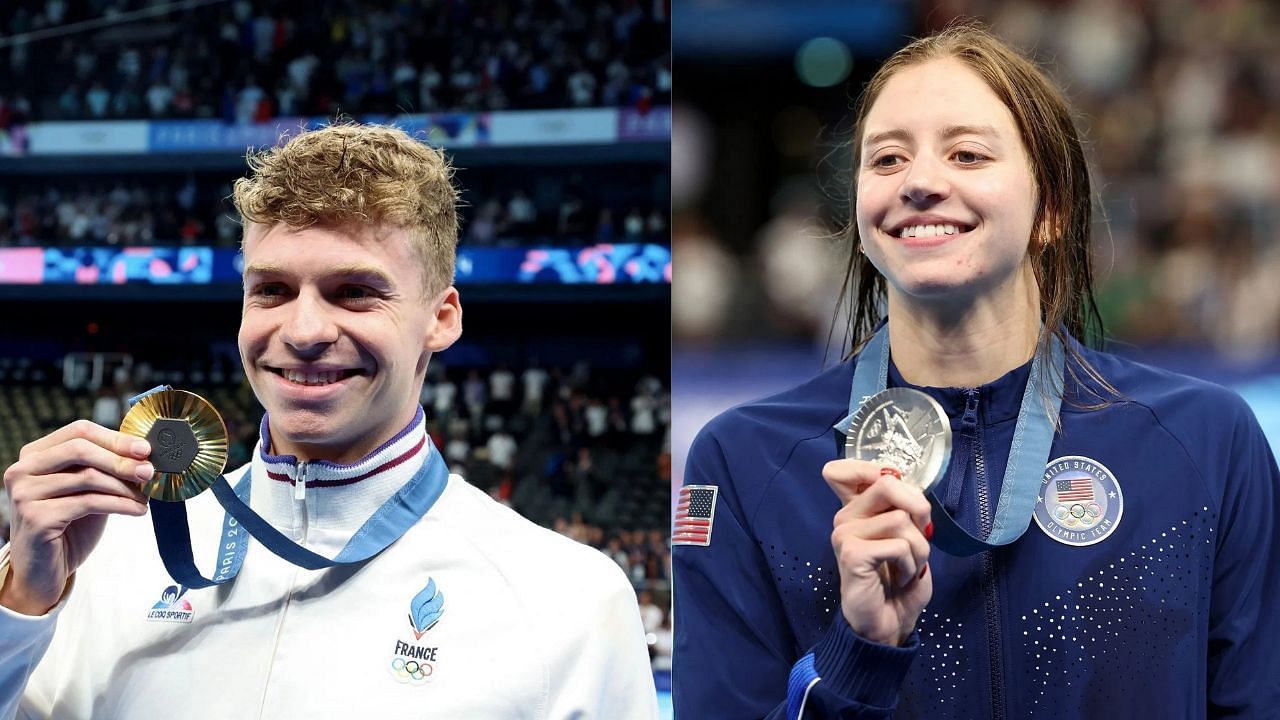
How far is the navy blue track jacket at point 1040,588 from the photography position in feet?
5.76

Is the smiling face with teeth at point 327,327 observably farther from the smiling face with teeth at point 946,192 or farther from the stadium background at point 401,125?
the stadium background at point 401,125

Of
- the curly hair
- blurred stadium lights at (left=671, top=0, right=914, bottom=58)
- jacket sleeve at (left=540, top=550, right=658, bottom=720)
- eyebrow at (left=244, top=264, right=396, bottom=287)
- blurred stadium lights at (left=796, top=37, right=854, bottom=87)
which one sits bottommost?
jacket sleeve at (left=540, top=550, right=658, bottom=720)

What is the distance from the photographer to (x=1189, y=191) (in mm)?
8367

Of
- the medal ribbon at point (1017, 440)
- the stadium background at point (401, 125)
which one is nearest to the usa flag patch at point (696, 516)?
the medal ribbon at point (1017, 440)

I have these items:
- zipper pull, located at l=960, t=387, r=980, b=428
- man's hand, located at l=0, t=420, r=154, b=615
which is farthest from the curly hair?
zipper pull, located at l=960, t=387, r=980, b=428

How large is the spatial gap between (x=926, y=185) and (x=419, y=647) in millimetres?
1015

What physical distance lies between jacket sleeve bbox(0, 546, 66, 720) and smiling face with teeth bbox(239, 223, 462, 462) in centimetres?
42

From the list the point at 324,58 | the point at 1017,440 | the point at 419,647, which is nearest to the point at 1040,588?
the point at 1017,440

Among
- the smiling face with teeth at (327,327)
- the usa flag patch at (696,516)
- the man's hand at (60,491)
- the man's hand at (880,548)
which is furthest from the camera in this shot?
the usa flag patch at (696,516)

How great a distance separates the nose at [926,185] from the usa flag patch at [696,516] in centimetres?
56

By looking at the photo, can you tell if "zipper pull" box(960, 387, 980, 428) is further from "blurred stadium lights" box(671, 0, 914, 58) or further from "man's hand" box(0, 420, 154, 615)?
"blurred stadium lights" box(671, 0, 914, 58)

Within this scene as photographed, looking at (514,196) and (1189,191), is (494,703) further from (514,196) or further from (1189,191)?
(514,196)

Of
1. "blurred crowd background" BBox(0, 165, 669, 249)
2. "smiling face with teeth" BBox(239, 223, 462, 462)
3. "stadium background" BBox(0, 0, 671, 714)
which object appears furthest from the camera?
"blurred crowd background" BBox(0, 165, 669, 249)

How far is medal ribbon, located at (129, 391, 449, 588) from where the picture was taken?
1856 mm
